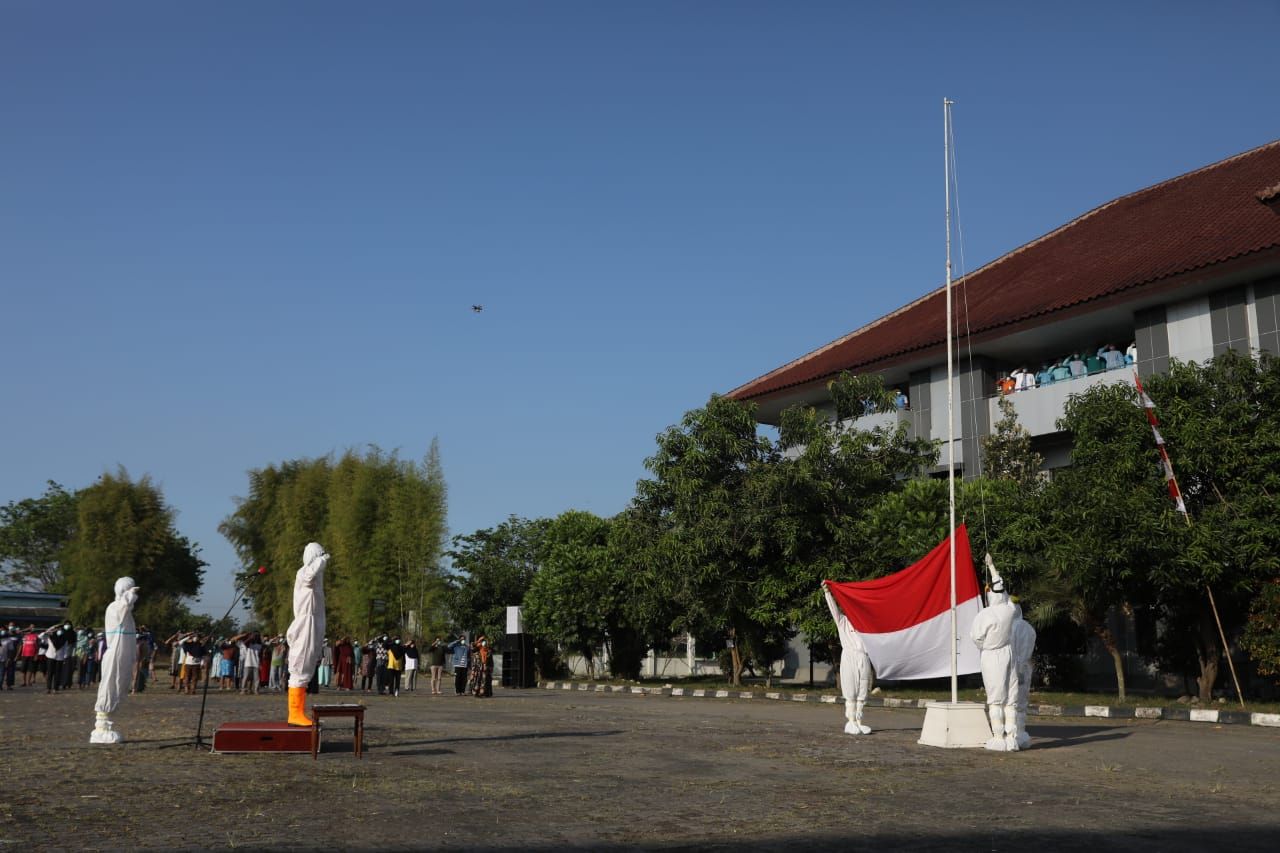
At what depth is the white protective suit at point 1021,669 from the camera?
1385 cm

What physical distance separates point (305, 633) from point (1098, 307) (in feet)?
72.9

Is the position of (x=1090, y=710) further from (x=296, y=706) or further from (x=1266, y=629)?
(x=296, y=706)

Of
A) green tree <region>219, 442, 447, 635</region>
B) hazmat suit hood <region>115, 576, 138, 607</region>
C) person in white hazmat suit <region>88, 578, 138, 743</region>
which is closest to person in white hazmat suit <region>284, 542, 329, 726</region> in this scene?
person in white hazmat suit <region>88, 578, 138, 743</region>

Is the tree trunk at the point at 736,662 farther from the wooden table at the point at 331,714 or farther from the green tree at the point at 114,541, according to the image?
the green tree at the point at 114,541

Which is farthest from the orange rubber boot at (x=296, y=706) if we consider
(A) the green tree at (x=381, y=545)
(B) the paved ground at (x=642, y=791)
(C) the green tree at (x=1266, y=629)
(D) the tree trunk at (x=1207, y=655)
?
(A) the green tree at (x=381, y=545)

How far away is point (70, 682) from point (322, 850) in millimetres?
28015

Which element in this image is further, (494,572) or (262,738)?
(494,572)

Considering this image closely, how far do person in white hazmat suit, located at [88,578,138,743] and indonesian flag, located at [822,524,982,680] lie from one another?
1022 cm

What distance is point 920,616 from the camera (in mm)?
15875

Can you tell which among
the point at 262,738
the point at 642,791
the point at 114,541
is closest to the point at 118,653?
the point at 262,738

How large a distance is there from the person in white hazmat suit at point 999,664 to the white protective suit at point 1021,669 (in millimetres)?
103

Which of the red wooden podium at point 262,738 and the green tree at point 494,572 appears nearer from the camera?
the red wooden podium at point 262,738

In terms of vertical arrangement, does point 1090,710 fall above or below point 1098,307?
below

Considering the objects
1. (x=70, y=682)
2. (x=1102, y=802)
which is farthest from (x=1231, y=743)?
(x=70, y=682)
